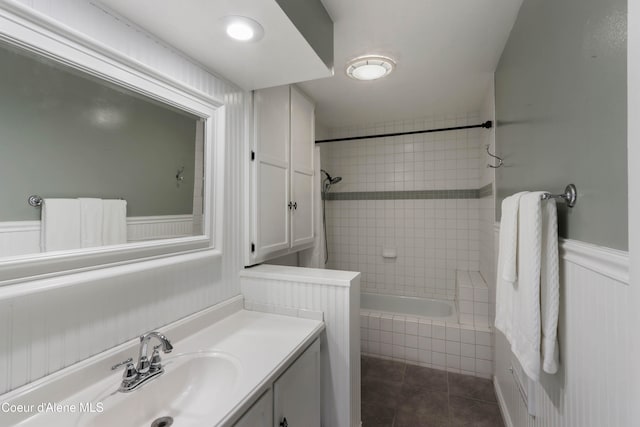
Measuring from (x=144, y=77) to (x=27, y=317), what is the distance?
3.14 ft

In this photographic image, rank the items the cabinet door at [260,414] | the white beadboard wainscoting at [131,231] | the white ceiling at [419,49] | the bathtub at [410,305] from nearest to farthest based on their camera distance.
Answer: the white beadboard wainscoting at [131,231] < the cabinet door at [260,414] < the white ceiling at [419,49] < the bathtub at [410,305]

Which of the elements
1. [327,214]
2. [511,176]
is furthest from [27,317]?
[327,214]

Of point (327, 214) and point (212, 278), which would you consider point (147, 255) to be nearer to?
point (212, 278)

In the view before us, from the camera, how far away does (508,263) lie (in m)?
1.14

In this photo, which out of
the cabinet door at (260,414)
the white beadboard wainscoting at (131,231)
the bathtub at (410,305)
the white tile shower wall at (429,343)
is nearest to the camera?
the white beadboard wainscoting at (131,231)

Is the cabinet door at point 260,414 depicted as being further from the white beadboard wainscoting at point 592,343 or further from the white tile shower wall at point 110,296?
the white beadboard wainscoting at point 592,343

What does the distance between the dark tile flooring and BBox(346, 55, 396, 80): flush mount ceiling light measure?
2447mm

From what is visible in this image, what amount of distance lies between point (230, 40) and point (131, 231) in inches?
37.0

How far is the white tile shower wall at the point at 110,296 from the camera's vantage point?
841mm

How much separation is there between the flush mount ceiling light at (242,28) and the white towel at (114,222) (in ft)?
2.75

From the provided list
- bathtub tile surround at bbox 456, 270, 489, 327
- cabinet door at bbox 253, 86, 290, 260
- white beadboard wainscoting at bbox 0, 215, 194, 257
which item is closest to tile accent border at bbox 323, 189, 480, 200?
bathtub tile surround at bbox 456, 270, 489, 327

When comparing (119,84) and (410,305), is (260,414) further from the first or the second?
(410,305)

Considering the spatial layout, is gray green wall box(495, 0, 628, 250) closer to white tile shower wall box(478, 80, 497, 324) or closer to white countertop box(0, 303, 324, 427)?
white tile shower wall box(478, 80, 497, 324)

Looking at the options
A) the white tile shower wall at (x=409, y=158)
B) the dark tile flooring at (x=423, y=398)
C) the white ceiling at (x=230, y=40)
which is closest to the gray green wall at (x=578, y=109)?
the white ceiling at (x=230, y=40)
